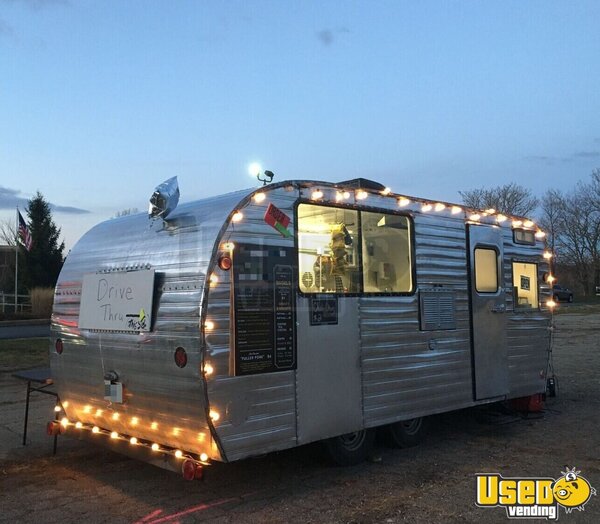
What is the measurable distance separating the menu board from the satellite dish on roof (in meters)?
0.92

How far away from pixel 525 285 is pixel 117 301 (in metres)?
5.32

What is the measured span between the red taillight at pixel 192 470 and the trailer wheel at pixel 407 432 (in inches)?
97.9

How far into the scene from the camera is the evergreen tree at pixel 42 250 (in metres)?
35.5

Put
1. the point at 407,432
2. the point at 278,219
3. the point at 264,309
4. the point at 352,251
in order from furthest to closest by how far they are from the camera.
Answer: the point at 407,432 → the point at 352,251 → the point at 278,219 → the point at 264,309

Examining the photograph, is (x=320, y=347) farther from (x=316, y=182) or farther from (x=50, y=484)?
(x=50, y=484)

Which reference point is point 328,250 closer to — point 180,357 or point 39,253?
point 180,357

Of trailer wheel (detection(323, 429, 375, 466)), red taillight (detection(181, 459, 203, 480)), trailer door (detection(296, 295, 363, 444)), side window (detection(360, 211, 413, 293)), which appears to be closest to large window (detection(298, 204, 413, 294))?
side window (detection(360, 211, 413, 293))

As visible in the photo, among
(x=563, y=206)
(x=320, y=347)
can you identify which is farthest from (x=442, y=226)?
(x=563, y=206)

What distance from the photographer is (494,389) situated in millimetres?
7262

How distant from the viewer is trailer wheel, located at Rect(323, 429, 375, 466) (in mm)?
5695

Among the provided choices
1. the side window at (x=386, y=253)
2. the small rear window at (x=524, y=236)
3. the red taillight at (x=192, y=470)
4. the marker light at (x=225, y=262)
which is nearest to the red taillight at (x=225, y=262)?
the marker light at (x=225, y=262)

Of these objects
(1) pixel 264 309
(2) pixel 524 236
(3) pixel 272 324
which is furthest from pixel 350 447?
(2) pixel 524 236

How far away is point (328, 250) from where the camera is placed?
5602mm

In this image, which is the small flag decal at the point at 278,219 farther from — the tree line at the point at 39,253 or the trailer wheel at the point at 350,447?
the tree line at the point at 39,253
